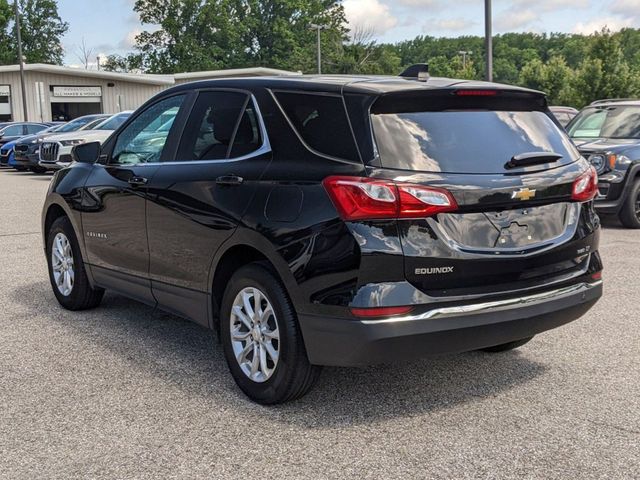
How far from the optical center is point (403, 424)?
381 cm

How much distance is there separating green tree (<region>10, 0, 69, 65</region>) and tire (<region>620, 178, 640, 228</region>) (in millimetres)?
89421

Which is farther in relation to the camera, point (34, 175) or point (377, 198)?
point (34, 175)

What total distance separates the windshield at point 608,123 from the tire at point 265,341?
9011 millimetres

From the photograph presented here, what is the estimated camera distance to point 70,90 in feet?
162

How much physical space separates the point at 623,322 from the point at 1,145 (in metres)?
26.1

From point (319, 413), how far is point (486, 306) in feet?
3.38

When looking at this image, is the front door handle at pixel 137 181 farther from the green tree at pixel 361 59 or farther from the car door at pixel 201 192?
the green tree at pixel 361 59

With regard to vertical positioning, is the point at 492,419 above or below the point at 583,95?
below

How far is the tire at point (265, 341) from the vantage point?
3.84 m

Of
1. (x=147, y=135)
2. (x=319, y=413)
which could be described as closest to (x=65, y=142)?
(x=147, y=135)

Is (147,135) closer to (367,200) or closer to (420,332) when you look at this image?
(367,200)

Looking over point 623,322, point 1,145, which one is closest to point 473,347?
point 623,322

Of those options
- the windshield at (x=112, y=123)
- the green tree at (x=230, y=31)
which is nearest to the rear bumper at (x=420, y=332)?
the windshield at (x=112, y=123)

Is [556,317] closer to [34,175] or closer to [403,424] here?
[403,424]
